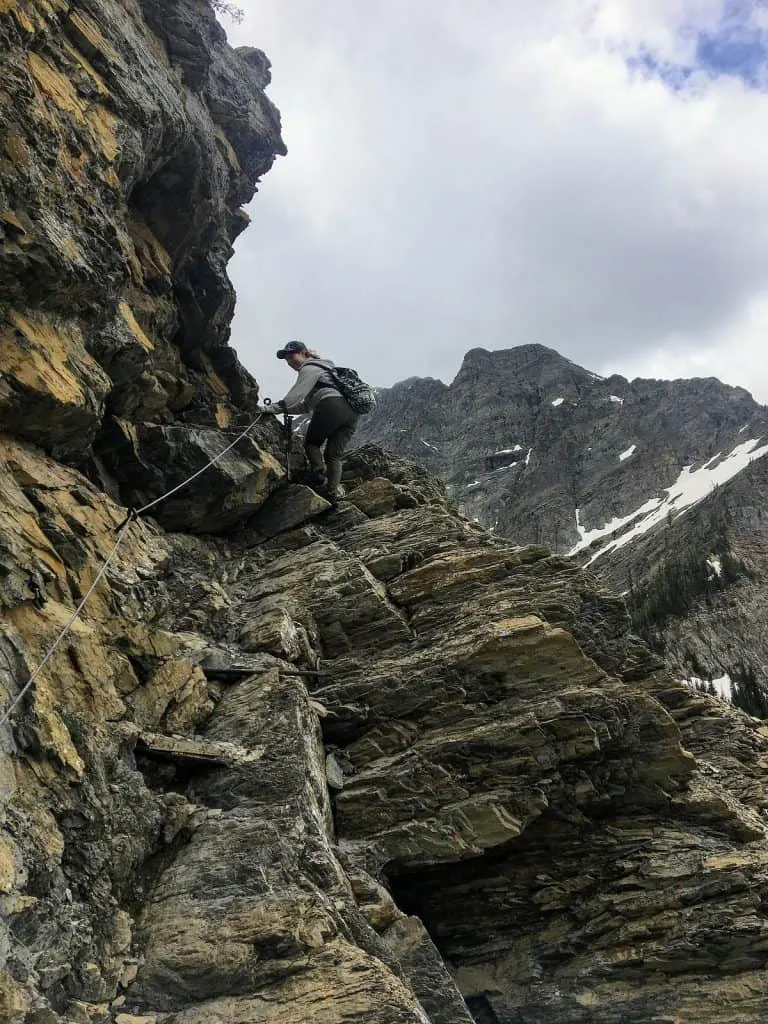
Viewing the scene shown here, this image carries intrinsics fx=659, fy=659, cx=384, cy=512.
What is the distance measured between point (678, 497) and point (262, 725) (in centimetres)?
13557

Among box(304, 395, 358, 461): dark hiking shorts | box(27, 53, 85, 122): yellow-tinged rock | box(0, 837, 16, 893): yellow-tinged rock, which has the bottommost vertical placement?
box(0, 837, 16, 893): yellow-tinged rock

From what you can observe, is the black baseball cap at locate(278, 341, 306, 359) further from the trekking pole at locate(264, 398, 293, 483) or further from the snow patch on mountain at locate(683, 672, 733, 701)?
the snow patch on mountain at locate(683, 672, 733, 701)

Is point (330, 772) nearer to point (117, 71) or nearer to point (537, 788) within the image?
point (537, 788)

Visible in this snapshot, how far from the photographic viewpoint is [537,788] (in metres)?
12.0

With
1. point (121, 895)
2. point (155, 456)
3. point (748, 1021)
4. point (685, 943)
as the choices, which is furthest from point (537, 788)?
point (155, 456)

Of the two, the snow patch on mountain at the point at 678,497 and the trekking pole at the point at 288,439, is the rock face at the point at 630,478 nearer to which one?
the snow patch on mountain at the point at 678,497

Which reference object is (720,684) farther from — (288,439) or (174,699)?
(174,699)

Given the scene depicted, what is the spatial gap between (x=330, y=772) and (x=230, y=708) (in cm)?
210

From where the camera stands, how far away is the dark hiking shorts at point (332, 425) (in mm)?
17625

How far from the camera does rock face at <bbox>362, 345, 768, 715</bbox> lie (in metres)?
80.1

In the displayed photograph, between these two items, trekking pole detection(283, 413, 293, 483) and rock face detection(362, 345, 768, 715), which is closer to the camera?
trekking pole detection(283, 413, 293, 483)

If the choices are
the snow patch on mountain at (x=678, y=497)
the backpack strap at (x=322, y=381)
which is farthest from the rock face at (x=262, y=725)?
the snow patch on mountain at (x=678, y=497)

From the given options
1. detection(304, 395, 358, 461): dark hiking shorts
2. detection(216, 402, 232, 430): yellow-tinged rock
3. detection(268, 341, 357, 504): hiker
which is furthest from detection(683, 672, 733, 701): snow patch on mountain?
detection(216, 402, 232, 430): yellow-tinged rock

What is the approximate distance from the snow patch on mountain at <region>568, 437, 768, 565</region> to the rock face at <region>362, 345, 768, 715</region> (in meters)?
0.48
